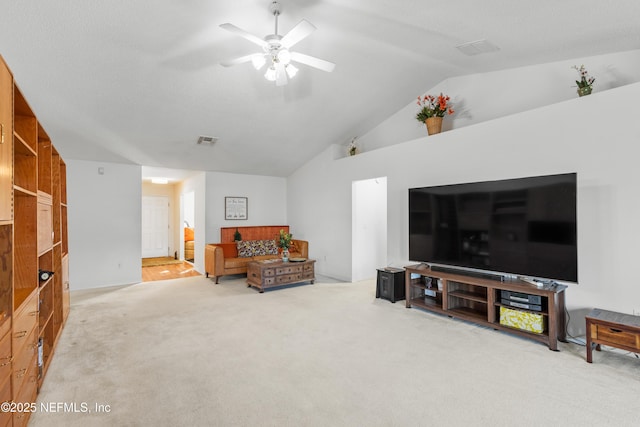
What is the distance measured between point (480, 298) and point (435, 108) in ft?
8.71

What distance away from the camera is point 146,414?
2.08 m

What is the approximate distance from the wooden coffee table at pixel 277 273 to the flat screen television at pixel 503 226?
82.6 inches

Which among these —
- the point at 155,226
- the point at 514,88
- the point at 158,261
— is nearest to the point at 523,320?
the point at 514,88

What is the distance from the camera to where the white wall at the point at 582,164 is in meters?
2.92

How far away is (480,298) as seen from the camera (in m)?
3.61

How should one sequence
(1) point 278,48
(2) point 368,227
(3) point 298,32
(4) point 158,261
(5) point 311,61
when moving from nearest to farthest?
1. (3) point 298,32
2. (1) point 278,48
3. (5) point 311,61
4. (2) point 368,227
5. (4) point 158,261

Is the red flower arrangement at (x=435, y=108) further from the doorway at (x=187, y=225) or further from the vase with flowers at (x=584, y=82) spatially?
the doorway at (x=187, y=225)

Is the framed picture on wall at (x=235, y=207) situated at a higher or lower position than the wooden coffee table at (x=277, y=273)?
higher

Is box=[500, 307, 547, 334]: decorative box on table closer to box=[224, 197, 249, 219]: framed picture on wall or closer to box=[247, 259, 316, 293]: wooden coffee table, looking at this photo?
box=[247, 259, 316, 293]: wooden coffee table

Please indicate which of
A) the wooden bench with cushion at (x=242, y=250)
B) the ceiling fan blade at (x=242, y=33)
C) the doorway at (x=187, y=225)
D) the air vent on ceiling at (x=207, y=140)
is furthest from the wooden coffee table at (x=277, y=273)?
the doorway at (x=187, y=225)

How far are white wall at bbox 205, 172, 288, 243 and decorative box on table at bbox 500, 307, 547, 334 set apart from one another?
186 inches

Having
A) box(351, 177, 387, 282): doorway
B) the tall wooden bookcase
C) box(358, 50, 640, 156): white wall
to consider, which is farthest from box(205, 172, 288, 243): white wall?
box(358, 50, 640, 156): white wall

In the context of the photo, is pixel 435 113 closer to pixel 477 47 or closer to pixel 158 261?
pixel 477 47

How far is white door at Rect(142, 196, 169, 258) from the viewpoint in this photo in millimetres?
9391
